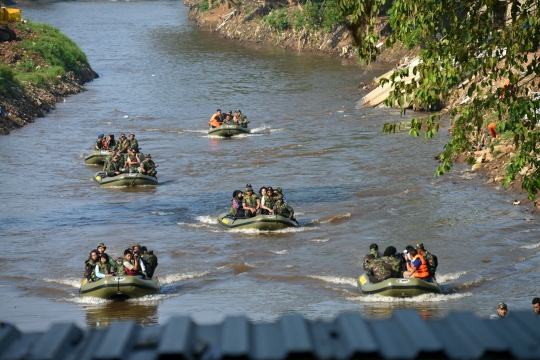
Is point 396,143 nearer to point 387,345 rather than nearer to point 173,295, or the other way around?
point 173,295

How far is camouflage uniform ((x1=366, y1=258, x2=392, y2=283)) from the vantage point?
1934cm

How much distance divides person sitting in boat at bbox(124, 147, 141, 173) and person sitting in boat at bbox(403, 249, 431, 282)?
16.3m

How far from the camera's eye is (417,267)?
19.5m

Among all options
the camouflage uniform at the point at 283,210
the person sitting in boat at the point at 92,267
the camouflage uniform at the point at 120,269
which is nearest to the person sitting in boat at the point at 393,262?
the camouflage uniform at the point at 120,269

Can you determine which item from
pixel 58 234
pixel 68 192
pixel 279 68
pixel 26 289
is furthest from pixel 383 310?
pixel 279 68

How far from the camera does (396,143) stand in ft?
123

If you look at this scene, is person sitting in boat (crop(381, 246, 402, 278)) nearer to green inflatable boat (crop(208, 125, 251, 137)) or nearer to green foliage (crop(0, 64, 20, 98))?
green inflatable boat (crop(208, 125, 251, 137))

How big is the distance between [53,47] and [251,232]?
120 ft

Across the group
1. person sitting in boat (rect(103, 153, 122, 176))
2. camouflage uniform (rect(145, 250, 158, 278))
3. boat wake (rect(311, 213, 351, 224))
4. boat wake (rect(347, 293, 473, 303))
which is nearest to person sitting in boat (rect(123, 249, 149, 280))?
camouflage uniform (rect(145, 250, 158, 278))

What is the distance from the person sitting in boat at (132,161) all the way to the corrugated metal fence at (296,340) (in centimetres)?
2827

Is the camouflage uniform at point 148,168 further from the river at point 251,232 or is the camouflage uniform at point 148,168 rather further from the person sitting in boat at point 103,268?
the person sitting in boat at point 103,268

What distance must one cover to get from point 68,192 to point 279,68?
33076 mm

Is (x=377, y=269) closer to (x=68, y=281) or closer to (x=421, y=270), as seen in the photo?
(x=421, y=270)

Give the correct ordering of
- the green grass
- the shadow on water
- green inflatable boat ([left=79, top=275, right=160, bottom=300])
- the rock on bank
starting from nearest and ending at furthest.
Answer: the shadow on water
green inflatable boat ([left=79, top=275, right=160, bottom=300])
the green grass
the rock on bank
